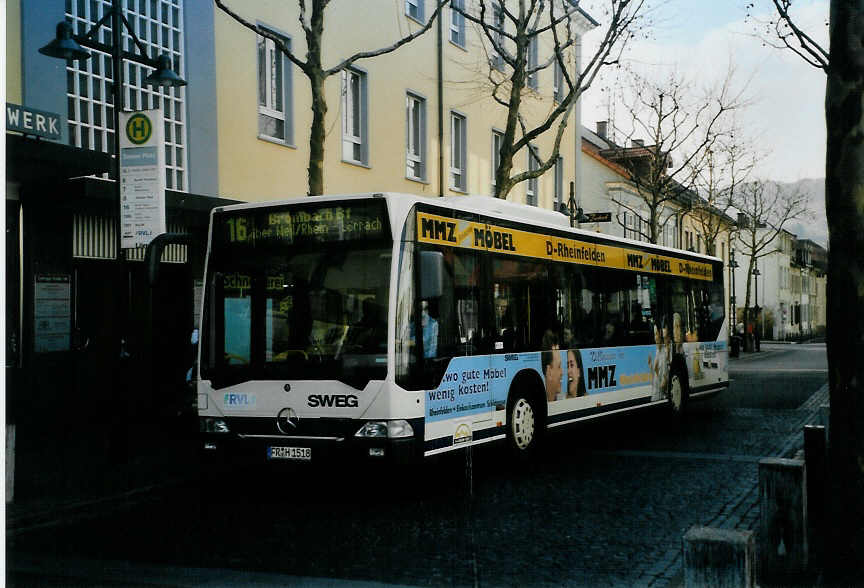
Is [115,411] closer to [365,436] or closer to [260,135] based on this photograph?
[365,436]

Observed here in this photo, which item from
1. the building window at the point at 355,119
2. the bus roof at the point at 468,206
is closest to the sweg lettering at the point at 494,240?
the bus roof at the point at 468,206

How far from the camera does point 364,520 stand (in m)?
8.04

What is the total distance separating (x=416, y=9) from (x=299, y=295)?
1666 cm

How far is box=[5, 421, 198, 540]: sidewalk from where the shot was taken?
8422 mm

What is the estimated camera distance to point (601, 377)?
523 inches

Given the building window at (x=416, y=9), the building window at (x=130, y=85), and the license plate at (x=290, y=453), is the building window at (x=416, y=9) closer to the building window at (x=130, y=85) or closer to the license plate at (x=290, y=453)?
the building window at (x=130, y=85)

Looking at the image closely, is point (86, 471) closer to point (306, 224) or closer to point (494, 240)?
point (306, 224)

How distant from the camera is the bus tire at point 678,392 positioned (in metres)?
16.0

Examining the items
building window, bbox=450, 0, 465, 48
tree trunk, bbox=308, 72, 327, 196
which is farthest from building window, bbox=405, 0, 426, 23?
tree trunk, bbox=308, 72, 327, 196

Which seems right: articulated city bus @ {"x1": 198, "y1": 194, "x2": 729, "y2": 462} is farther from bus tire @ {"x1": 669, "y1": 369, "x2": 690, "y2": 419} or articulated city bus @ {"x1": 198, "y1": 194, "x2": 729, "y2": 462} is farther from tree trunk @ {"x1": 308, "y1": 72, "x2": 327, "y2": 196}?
bus tire @ {"x1": 669, "y1": 369, "x2": 690, "y2": 419}

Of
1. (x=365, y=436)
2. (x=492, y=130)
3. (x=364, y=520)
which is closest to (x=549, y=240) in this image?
(x=365, y=436)

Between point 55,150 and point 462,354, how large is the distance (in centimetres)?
526

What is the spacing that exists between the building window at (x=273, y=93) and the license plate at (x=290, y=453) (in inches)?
390

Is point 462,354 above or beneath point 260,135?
beneath
